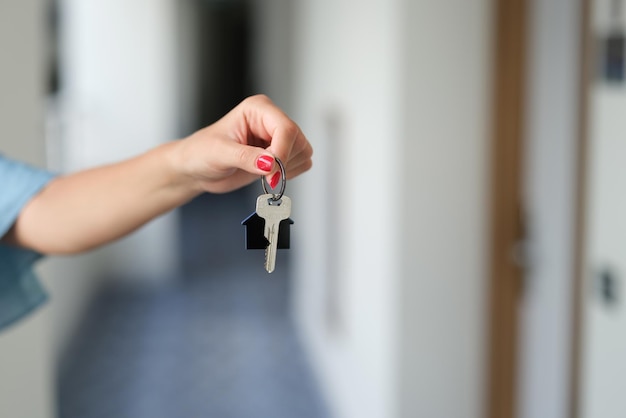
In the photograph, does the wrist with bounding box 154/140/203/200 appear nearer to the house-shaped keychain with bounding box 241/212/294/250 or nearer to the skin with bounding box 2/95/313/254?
the skin with bounding box 2/95/313/254

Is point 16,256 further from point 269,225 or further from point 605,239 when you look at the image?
point 605,239

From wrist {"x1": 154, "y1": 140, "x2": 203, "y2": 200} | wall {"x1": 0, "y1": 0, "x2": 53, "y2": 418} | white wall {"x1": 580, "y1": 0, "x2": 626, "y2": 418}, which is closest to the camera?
wrist {"x1": 154, "y1": 140, "x2": 203, "y2": 200}

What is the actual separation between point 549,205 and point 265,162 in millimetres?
1578

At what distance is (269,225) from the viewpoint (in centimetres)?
56

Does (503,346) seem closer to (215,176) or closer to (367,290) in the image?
(367,290)

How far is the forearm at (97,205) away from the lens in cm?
79

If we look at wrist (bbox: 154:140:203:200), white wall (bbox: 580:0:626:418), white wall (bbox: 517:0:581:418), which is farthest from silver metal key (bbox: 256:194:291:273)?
white wall (bbox: 517:0:581:418)

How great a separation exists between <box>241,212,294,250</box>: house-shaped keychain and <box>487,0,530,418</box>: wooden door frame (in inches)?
57.6

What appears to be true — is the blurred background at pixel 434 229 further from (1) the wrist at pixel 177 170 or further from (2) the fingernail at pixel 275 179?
(2) the fingernail at pixel 275 179

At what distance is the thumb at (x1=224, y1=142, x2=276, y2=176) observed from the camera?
0.54 metres

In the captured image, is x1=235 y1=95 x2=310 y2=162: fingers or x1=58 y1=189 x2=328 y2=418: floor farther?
x1=58 y1=189 x2=328 y2=418: floor

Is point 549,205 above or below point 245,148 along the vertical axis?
below

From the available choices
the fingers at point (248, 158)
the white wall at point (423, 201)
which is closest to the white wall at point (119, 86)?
the white wall at point (423, 201)

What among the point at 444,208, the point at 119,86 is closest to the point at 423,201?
the point at 444,208
